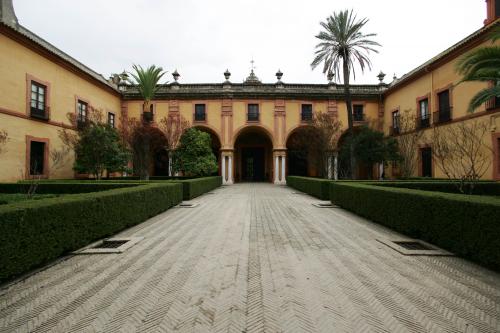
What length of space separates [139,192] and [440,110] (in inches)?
758

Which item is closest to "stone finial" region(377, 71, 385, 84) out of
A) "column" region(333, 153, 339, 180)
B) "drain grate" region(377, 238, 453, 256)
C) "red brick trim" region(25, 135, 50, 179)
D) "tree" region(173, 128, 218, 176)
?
"column" region(333, 153, 339, 180)

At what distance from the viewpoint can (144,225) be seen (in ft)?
20.4

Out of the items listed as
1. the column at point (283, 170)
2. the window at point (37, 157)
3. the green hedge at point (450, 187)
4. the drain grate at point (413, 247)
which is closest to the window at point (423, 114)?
the green hedge at point (450, 187)

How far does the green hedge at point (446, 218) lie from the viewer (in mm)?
3479

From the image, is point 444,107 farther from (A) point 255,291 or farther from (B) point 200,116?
(B) point 200,116

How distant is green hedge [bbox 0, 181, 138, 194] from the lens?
7.90 meters

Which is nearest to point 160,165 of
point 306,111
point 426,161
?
point 306,111

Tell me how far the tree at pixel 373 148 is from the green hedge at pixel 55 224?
47.6ft

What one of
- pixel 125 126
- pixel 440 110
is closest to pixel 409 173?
pixel 440 110

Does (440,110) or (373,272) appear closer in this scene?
(373,272)

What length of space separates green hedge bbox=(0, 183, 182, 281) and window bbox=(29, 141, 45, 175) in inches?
463

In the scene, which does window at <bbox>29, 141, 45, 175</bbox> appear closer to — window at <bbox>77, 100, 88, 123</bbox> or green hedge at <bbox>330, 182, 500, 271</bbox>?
window at <bbox>77, 100, 88, 123</bbox>

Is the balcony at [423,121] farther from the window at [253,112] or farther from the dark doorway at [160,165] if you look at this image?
the dark doorway at [160,165]

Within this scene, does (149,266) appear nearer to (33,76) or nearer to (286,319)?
(286,319)
